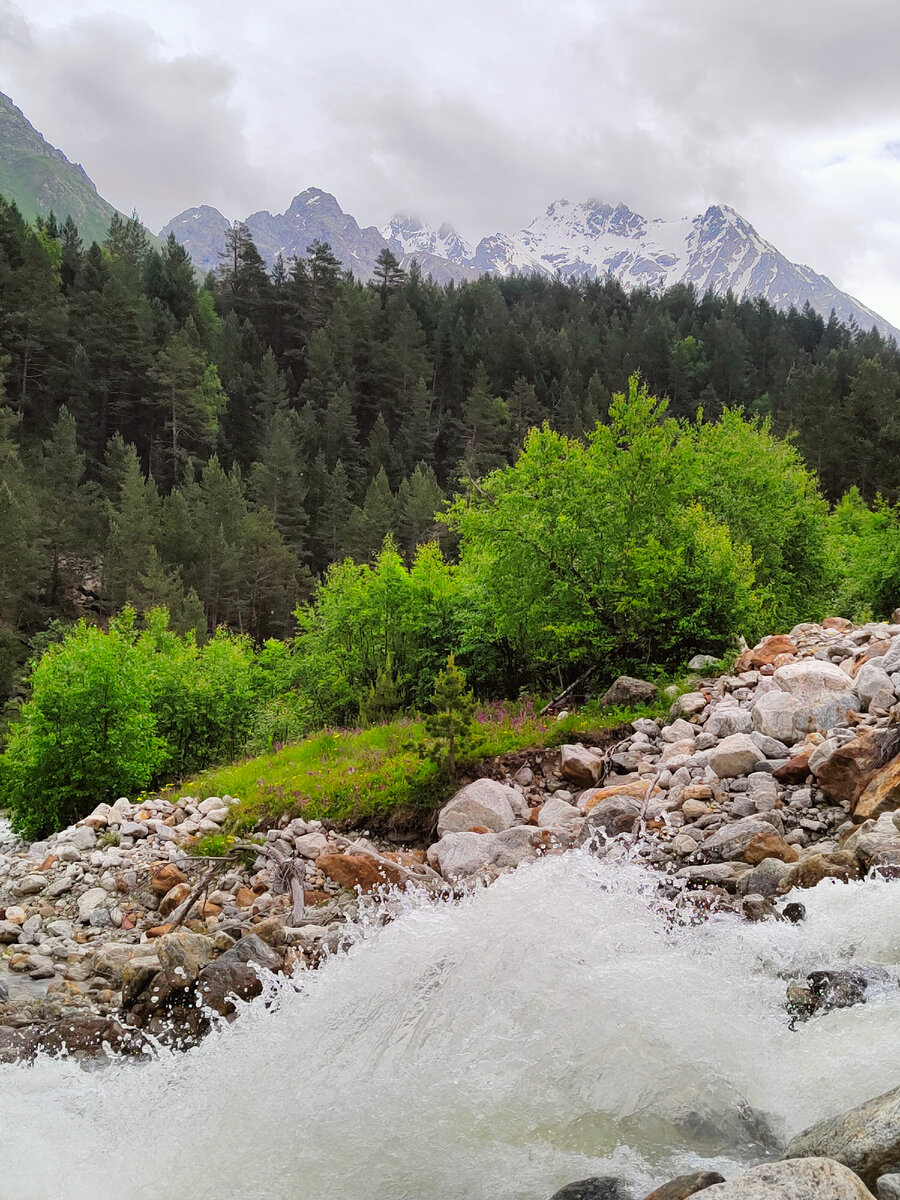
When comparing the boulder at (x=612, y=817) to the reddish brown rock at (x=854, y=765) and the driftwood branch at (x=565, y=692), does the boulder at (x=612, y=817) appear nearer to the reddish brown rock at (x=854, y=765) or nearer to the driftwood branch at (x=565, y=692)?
the reddish brown rock at (x=854, y=765)

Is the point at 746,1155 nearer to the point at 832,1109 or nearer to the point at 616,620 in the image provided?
the point at 832,1109

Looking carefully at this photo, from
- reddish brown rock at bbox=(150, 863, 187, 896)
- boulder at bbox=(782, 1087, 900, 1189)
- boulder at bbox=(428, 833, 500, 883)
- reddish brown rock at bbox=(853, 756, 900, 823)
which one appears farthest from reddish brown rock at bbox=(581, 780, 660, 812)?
boulder at bbox=(782, 1087, 900, 1189)

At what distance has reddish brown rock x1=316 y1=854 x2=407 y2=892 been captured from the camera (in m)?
8.32

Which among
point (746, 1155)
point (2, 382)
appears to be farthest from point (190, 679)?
point (2, 382)

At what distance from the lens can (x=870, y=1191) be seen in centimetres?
286

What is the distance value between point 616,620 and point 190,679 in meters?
8.79

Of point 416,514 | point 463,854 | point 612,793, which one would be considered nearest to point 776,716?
point 612,793

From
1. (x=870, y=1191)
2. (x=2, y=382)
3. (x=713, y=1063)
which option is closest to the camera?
(x=870, y=1191)

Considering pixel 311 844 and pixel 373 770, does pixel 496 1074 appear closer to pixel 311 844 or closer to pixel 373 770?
pixel 311 844

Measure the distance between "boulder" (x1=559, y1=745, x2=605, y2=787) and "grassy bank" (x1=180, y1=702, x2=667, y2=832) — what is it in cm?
75

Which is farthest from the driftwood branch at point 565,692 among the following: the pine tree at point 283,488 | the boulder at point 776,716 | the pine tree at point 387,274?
the pine tree at point 387,274

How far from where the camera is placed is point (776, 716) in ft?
29.9

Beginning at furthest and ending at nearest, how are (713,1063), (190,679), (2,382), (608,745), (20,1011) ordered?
1. (2,382)
2. (190,679)
3. (608,745)
4. (20,1011)
5. (713,1063)

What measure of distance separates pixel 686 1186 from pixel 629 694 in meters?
9.23
